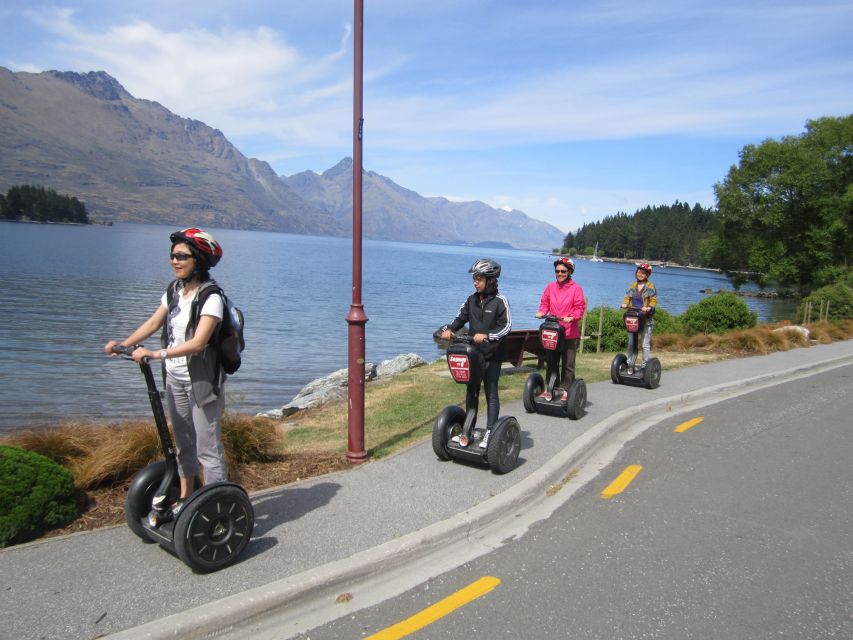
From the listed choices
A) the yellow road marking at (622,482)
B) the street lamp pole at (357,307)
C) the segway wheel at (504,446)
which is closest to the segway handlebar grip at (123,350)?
the street lamp pole at (357,307)

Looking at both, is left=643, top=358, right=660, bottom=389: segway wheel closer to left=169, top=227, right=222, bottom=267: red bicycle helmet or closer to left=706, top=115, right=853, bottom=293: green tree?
left=169, top=227, right=222, bottom=267: red bicycle helmet

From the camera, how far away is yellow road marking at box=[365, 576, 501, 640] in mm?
3380

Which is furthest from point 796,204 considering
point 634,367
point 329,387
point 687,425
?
point 687,425

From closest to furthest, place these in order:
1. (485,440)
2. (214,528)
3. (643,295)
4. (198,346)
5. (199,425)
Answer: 1. (198,346)
2. (214,528)
3. (199,425)
4. (485,440)
5. (643,295)

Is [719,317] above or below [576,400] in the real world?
below

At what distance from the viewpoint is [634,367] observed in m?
10.8

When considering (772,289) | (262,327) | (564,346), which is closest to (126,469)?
(564,346)

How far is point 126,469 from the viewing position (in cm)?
544

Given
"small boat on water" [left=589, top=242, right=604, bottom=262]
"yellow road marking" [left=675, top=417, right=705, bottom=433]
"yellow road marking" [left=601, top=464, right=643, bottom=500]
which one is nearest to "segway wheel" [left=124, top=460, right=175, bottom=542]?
"yellow road marking" [left=601, top=464, right=643, bottom=500]

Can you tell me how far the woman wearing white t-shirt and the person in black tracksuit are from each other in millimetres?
2417

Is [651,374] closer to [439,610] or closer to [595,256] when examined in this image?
[439,610]

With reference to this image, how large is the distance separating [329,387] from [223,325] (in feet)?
35.1

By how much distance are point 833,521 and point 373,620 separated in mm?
4029

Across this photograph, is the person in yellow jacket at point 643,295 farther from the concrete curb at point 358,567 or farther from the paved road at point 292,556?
the paved road at point 292,556
